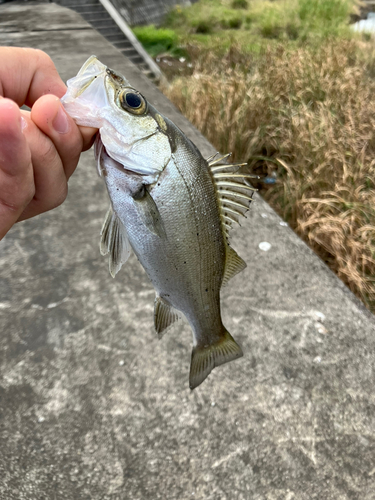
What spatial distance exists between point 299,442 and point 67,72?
593 cm

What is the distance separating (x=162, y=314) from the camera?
1286 mm

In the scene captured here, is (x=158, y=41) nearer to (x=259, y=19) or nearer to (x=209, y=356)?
(x=259, y=19)

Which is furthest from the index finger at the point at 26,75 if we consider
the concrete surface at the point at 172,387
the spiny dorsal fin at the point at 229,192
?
the concrete surface at the point at 172,387

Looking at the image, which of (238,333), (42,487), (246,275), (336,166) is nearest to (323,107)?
(336,166)

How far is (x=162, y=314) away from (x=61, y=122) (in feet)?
2.24

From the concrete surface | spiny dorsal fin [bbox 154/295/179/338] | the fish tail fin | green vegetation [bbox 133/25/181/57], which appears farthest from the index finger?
green vegetation [bbox 133/25/181/57]

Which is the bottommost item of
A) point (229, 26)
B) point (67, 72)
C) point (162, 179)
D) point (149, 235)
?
point (229, 26)

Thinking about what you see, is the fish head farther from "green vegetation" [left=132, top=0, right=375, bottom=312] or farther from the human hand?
"green vegetation" [left=132, top=0, right=375, bottom=312]

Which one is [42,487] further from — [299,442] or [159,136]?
[159,136]

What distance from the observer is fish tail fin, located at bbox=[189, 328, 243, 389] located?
138 centimetres

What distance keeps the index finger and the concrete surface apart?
4.68ft

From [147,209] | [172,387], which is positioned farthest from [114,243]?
[172,387]

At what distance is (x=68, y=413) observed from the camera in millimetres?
1938

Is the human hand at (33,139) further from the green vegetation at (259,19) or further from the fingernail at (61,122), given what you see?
the green vegetation at (259,19)
